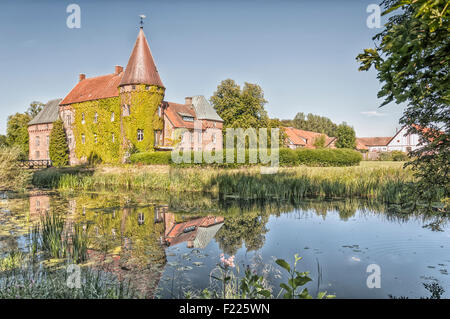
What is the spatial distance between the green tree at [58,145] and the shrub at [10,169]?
1068 inches

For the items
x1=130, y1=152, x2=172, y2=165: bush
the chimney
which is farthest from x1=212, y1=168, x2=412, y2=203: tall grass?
the chimney

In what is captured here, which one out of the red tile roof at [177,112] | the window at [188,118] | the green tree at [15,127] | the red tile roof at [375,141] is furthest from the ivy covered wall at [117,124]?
the red tile roof at [375,141]

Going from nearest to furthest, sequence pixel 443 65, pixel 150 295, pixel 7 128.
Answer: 1. pixel 443 65
2. pixel 150 295
3. pixel 7 128

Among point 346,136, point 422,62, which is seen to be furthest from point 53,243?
point 346,136

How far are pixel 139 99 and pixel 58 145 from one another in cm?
1274

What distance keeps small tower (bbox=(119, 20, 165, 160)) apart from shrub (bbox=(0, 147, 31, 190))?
65.2 feet

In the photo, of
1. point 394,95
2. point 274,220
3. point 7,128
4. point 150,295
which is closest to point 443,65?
point 394,95

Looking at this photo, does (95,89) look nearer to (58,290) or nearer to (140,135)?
(140,135)

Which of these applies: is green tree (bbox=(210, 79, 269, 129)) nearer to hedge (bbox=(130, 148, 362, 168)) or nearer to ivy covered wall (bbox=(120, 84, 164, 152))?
ivy covered wall (bbox=(120, 84, 164, 152))

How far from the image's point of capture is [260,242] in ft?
21.6

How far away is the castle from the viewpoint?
31.2 meters

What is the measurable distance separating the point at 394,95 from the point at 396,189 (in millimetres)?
9867

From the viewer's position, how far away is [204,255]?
18.5 ft
